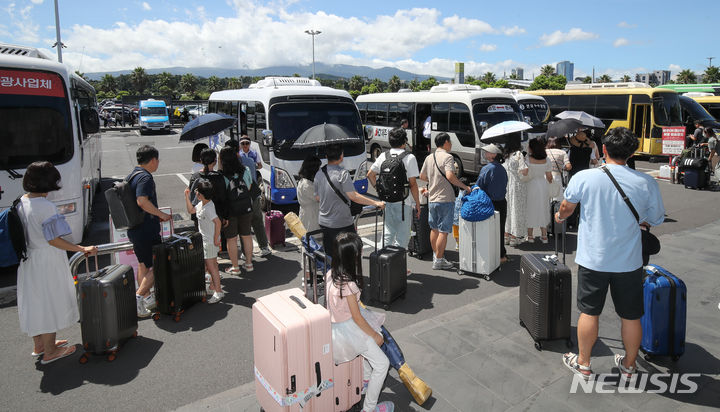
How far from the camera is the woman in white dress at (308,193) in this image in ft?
19.4

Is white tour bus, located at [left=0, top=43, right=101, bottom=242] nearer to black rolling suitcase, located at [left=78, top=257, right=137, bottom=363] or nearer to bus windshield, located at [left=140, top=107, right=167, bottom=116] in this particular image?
black rolling suitcase, located at [left=78, top=257, right=137, bottom=363]

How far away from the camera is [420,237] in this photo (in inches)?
290

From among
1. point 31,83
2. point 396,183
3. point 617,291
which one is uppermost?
point 31,83

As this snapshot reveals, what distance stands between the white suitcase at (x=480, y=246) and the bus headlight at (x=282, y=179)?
445 cm

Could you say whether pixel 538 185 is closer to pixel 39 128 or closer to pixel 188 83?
pixel 39 128

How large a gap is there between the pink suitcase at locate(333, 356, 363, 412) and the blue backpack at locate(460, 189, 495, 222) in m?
3.24

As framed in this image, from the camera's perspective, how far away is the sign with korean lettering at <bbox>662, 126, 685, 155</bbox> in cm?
1453

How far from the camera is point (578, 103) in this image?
856 inches

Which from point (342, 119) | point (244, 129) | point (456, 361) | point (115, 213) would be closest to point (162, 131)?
point (244, 129)

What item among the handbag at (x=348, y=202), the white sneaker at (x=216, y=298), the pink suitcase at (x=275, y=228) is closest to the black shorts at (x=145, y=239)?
the white sneaker at (x=216, y=298)

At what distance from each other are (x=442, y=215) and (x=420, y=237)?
874 millimetres

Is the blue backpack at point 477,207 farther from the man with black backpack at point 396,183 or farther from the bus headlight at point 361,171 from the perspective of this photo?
the bus headlight at point 361,171

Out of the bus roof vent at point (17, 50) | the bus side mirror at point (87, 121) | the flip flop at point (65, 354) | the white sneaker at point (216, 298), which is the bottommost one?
the flip flop at point (65, 354)


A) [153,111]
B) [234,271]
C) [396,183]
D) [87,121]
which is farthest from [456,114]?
[153,111]
